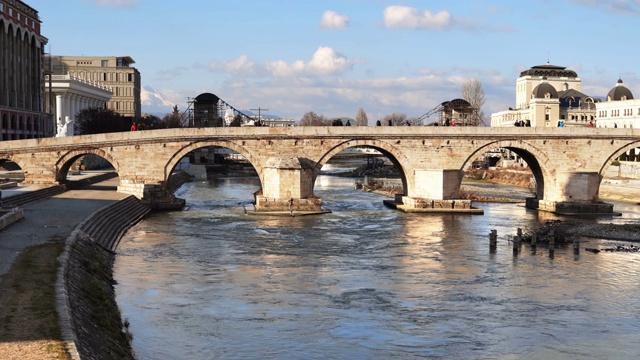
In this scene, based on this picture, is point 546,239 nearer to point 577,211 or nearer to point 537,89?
point 577,211

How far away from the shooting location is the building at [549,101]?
96438 mm

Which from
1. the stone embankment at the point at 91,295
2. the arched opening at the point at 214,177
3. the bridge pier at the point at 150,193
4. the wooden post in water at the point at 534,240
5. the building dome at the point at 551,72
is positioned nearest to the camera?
the stone embankment at the point at 91,295

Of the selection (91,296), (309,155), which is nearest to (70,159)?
(309,155)

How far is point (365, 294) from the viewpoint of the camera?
877 inches

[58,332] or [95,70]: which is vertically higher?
[95,70]

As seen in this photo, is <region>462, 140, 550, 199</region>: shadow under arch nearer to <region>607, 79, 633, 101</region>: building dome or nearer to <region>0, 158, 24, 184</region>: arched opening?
<region>0, 158, 24, 184</region>: arched opening

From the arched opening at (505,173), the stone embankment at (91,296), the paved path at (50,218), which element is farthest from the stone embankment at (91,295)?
the arched opening at (505,173)

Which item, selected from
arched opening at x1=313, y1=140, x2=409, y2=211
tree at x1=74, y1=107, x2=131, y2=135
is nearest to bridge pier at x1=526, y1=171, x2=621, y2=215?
arched opening at x1=313, y1=140, x2=409, y2=211

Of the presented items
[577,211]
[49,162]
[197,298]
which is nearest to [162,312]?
[197,298]

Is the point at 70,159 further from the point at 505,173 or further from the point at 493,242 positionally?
the point at 505,173

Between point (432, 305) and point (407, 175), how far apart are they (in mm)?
22323

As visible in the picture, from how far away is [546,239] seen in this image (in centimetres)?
3159

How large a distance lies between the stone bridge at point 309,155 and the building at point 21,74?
61.2 ft

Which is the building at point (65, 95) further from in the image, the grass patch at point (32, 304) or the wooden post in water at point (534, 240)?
the grass patch at point (32, 304)
